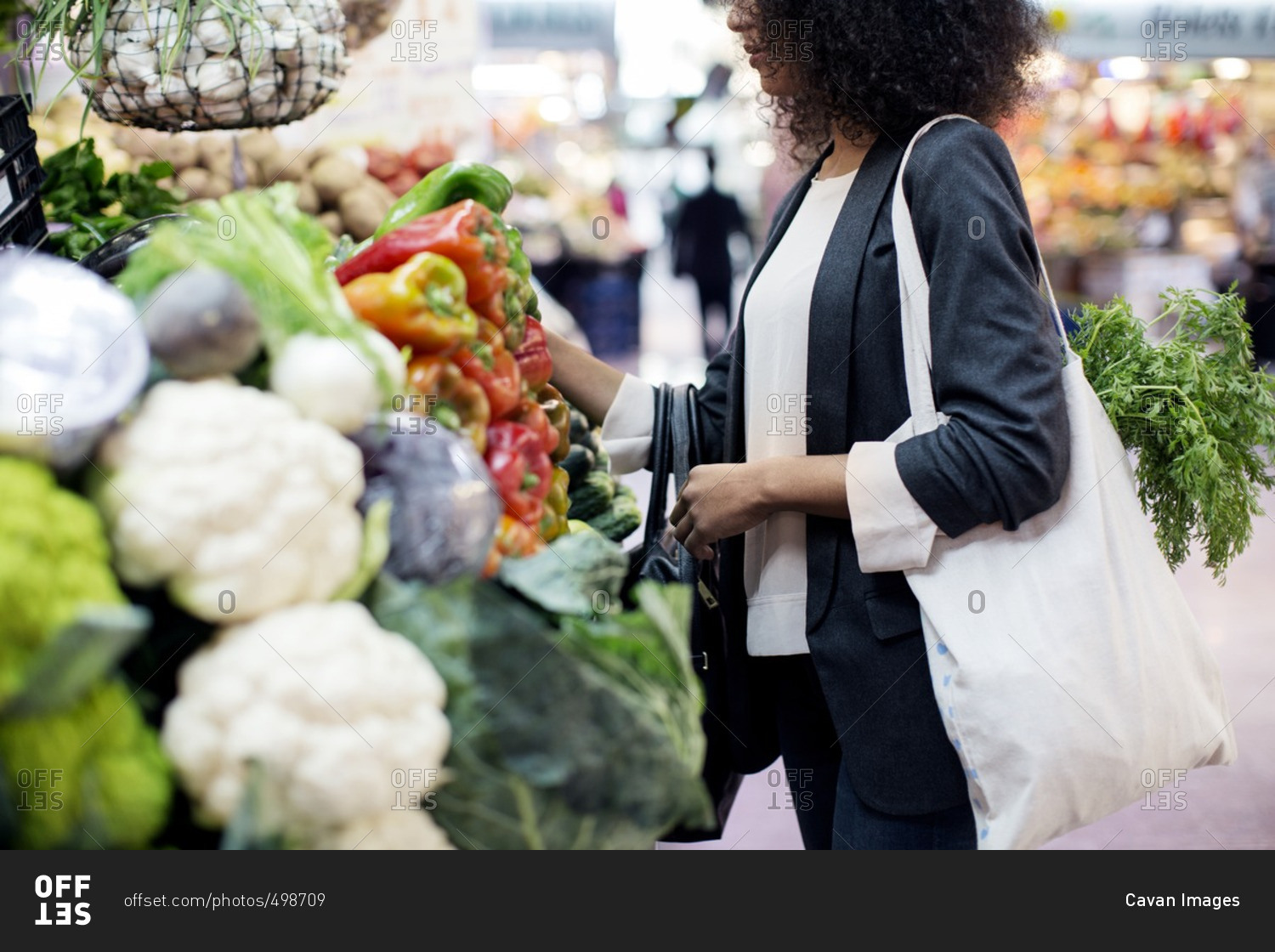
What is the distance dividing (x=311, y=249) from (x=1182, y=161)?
35.1 ft

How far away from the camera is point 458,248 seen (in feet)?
3.58

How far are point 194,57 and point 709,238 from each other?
7.51m

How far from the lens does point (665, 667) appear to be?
37.5 inches

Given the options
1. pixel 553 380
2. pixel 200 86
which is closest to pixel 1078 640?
pixel 553 380

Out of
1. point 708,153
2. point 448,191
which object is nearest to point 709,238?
point 708,153

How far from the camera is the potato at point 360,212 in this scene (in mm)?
2678

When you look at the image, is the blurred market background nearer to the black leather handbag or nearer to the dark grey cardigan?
the black leather handbag

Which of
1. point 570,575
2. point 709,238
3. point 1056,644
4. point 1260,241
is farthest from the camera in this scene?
point 1260,241

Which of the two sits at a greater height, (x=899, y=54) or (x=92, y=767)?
(x=899, y=54)

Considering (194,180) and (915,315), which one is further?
(194,180)

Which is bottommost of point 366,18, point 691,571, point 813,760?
point 813,760

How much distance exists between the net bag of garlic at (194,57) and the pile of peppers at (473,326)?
0.34 meters

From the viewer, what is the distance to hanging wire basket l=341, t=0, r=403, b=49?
84.6 inches

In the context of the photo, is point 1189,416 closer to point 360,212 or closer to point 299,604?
point 299,604
